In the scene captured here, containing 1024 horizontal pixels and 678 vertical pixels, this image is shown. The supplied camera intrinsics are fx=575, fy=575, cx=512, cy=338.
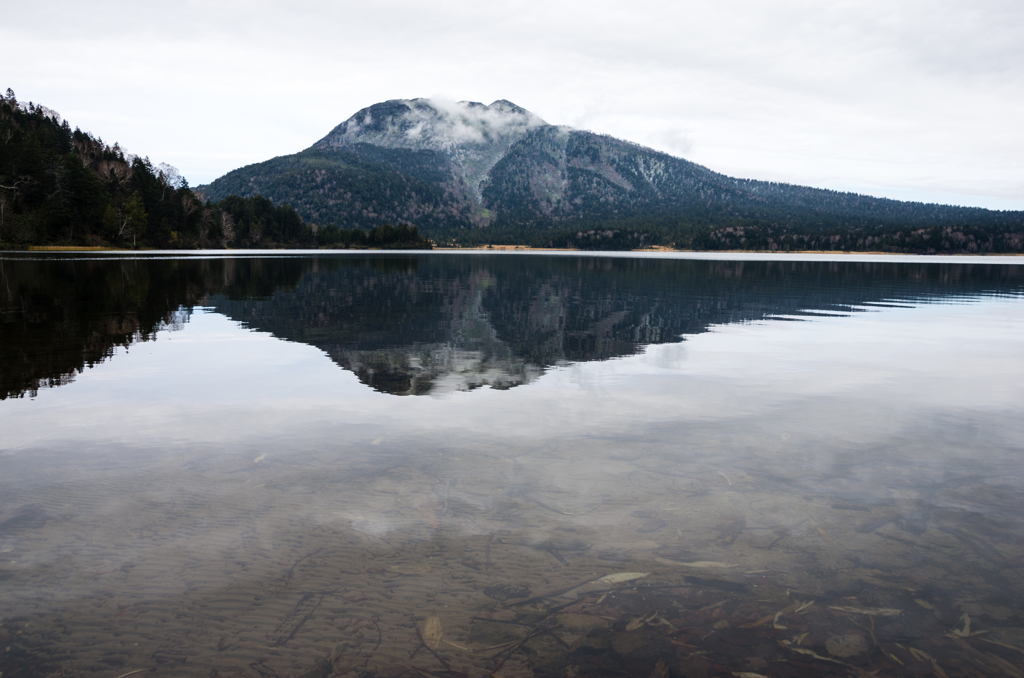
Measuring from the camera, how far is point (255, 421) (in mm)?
12375

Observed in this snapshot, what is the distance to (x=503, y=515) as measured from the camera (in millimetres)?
7926

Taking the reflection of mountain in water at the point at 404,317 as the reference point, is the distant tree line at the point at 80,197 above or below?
above

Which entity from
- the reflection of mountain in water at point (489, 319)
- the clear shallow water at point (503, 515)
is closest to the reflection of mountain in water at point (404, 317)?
the reflection of mountain in water at point (489, 319)

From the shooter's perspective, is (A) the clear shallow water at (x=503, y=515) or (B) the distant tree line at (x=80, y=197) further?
(B) the distant tree line at (x=80, y=197)

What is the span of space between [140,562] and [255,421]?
5.99 m

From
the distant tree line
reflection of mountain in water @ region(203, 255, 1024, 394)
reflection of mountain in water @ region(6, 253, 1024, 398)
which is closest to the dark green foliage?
the distant tree line

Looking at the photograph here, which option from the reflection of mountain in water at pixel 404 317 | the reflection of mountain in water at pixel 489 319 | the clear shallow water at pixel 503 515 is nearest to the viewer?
the clear shallow water at pixel 503 515

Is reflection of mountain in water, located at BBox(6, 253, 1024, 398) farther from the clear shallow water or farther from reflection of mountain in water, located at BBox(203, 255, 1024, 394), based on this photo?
the clear shallow water

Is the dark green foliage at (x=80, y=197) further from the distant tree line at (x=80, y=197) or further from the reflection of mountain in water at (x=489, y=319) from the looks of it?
the reflection of mountain in water at (x=489, y=319)

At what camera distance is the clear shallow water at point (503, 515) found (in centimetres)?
539

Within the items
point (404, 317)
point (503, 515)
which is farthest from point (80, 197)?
point (503, 515)

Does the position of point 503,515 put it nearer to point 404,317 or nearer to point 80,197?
point 404,317

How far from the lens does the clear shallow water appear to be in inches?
212

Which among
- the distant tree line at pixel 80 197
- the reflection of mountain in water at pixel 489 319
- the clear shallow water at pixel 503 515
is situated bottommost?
the clear shallow water at pixel 503 515
